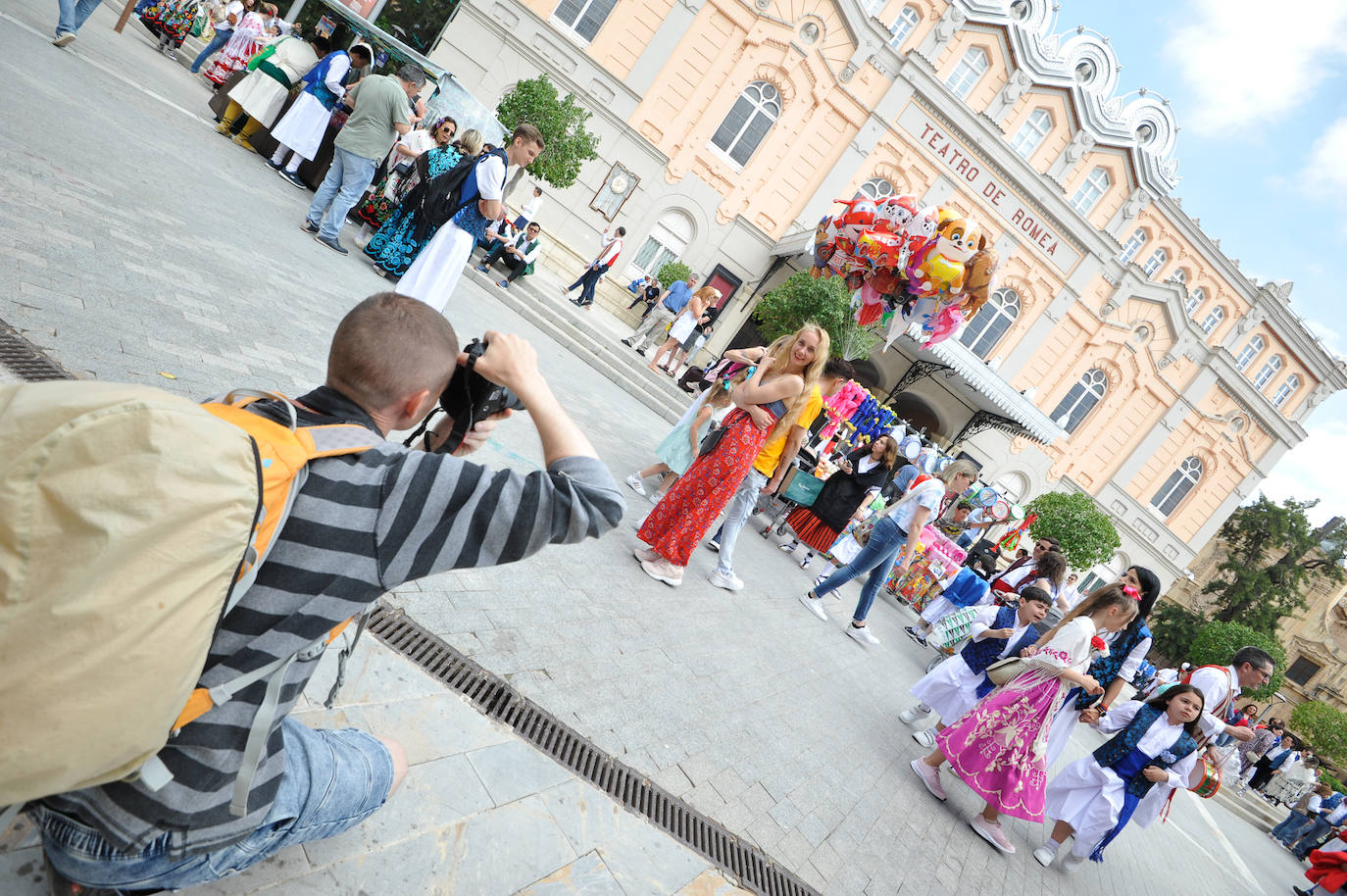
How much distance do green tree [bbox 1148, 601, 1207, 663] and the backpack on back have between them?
112ft

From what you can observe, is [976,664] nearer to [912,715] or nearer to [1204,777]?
[912,715]

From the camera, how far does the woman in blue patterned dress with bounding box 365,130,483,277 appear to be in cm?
756

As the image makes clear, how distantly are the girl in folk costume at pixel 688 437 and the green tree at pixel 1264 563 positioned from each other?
108 ft

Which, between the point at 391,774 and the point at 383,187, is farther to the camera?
the point at 383,187

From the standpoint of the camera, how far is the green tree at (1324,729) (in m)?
19.3

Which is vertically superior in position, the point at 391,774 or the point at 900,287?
the point at 900,287

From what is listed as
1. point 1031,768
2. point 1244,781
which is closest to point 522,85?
point 1031,768

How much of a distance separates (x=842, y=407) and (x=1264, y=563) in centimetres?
3033

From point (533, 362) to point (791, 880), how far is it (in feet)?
8.64

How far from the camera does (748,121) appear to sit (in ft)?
66.0

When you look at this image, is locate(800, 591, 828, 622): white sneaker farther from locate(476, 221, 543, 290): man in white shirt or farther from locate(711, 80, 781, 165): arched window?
locate(711, 80, 781, 165): arched window

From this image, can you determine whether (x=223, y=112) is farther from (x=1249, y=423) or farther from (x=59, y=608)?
(x=1249, y=423)

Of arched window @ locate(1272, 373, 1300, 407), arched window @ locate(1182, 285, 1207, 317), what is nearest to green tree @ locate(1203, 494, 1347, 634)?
arched window @ locate(1272, 373, 1300, 407)

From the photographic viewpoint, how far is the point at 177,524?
907 mm
